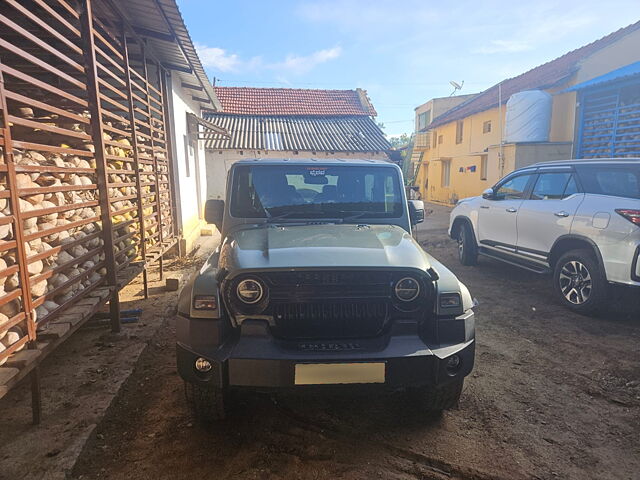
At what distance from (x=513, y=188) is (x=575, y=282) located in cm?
195

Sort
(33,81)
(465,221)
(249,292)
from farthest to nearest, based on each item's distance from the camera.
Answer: (465,221) → (33,81) → (249,292)

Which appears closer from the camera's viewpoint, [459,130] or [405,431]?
[405,431]

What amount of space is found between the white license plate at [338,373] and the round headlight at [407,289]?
1.41 feet

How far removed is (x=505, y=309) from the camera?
517 cm

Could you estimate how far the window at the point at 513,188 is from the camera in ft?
20.1

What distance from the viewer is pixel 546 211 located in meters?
5.42

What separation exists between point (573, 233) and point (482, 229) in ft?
6.85

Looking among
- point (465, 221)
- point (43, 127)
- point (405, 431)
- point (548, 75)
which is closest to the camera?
point (405, 431)

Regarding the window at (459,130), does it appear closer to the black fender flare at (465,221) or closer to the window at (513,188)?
the black fender flare at (465,221)

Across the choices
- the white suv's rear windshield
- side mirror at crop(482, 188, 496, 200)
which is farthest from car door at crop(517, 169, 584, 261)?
side mirror at crop(482, 188, 496, 200)

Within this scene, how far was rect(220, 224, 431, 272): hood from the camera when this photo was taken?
2.47 meters

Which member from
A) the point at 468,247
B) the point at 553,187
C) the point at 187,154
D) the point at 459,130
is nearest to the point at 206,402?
the point at 553,187

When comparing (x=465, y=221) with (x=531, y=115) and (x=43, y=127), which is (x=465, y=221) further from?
(x=531, y=115)

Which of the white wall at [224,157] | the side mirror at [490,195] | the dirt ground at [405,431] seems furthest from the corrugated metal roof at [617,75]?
the dirt ground at [405,431]
